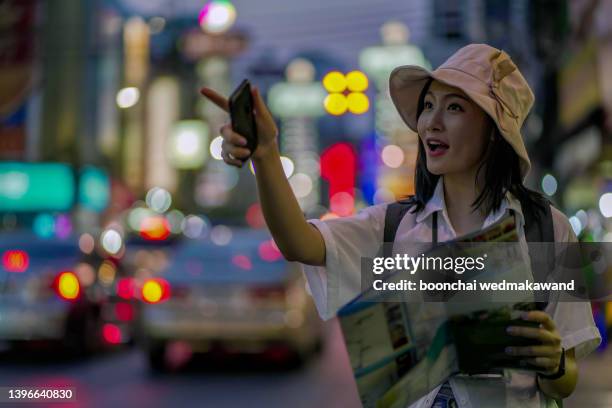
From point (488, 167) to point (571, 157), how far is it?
28658mm

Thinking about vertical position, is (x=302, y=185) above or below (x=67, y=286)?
above

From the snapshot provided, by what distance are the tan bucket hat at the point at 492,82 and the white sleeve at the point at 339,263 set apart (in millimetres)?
421

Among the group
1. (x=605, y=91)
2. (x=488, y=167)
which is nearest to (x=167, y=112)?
(x=605, y=91)

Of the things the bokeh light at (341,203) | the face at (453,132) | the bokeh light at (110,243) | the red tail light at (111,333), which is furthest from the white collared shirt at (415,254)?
the bokeh light at (341,203)

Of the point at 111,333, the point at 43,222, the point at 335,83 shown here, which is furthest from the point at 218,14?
the point at 43,222

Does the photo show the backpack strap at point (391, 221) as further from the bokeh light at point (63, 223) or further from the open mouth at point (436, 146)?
the bokeh light at point (63, 223)

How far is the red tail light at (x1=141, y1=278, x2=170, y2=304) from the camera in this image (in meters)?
10.9

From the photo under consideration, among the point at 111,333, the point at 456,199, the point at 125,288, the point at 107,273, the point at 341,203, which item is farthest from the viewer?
the point at 341,203

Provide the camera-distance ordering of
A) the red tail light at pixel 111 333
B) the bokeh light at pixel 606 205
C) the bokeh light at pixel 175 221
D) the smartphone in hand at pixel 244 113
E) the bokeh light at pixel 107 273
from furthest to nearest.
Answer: the bokeh light at pixel 175 221, the bokeh light at pixel 606 205, the bokeh light at pixel 107 273, the red tail light at pixel 111 333, the smartphone in hand at pixel 244 113

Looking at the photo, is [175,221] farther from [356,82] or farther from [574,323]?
[574,323]

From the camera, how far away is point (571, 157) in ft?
99.0

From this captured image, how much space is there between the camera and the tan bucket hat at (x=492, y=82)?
247 centimetres

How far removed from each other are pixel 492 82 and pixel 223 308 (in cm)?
848

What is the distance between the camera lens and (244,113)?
7.33ft
